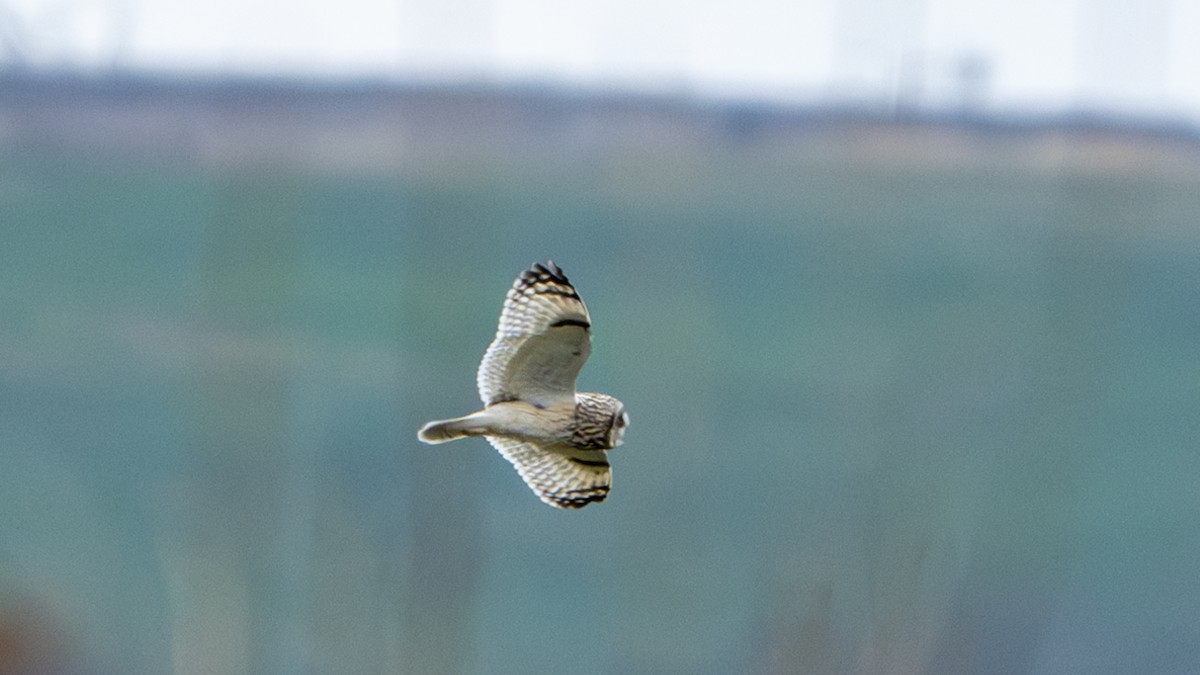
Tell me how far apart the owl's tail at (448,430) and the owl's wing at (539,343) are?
0.10 m

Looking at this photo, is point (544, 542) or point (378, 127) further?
point (544, 542)

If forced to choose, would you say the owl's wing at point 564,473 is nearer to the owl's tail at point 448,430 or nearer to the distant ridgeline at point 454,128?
the owl's tail at point 448,430

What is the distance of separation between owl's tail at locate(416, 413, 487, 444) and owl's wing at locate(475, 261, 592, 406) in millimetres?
102

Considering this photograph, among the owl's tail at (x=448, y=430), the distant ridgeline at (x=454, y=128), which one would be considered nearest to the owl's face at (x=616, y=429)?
the owl's tail at (x=448, y=430)

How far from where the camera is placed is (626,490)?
4051 millimetres

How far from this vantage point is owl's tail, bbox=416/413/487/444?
141 cm

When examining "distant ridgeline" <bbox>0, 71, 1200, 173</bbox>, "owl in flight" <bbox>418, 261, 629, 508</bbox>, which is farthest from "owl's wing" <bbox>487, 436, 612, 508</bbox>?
"distant ridgeline" <bbox>0, 71, 1200, 173</bbox>

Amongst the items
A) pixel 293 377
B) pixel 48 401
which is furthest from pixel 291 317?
pixel 48 401

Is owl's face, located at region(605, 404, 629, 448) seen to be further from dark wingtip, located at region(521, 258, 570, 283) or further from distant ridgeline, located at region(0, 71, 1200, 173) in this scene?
distant ridgeline, located at region(0, 71, 1200, 173)

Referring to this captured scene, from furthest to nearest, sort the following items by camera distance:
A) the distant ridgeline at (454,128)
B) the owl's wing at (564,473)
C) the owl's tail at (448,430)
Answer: the distant ridgeline at (454,128) < the owl's wing at (564,473) < the owl's tail at (448,430)

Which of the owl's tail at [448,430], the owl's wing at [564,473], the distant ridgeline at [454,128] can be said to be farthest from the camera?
the distant ridgeline at [454,128]

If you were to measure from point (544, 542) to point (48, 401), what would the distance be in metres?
1.61

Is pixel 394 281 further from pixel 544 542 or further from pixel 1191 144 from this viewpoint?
pixel 1191 144

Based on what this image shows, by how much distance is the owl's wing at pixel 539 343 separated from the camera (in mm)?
1493
